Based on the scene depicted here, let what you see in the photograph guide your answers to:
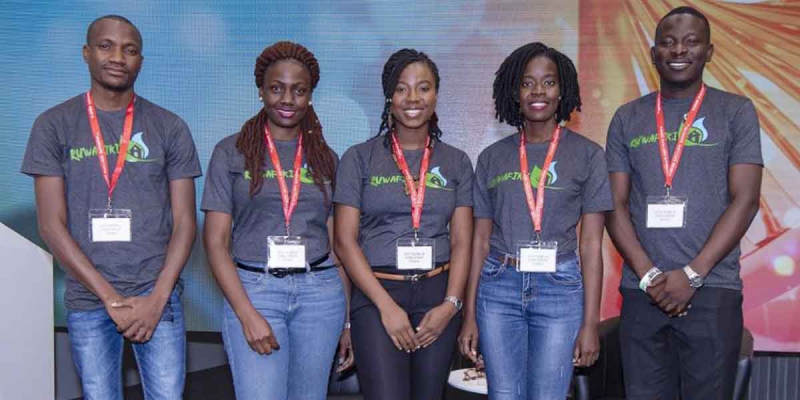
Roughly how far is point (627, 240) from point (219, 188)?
1427 millimetres

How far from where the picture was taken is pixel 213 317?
4914 mm

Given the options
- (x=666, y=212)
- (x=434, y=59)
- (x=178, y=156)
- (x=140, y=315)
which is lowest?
(x=140, y=315)

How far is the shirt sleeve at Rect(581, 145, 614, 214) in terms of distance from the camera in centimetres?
273

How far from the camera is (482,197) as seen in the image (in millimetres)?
2900

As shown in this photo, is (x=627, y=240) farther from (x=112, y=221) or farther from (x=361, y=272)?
(x=112, y=221)

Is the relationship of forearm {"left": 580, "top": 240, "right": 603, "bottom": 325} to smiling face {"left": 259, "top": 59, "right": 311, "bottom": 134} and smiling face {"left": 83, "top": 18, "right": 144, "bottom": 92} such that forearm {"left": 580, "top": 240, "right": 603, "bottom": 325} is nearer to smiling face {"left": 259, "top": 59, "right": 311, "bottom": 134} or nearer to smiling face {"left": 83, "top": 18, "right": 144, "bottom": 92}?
smiling face {"left": 259, "top": 59, "right": 311, "bottom": 134}

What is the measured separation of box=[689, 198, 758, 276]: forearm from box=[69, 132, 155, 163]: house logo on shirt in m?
1.90

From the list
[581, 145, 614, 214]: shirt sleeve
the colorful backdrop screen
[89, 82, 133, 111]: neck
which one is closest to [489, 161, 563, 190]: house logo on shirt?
[581, 145, 614, 214]: shirt sleeve

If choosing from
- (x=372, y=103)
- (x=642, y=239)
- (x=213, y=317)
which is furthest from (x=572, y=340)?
(x=213, y=317)

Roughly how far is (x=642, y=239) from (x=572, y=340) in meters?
0.45

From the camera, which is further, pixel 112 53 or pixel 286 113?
pixel 286 113

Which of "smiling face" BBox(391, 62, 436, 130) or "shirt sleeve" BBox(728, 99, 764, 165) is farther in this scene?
"smiling face" BBox(391, 62, 436, 130)

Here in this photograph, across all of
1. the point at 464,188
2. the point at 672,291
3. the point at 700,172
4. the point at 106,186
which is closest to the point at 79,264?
the point at 106,186

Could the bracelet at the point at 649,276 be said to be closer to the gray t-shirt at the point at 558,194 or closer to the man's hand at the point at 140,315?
the gray t-shirt at the point at 558,194
